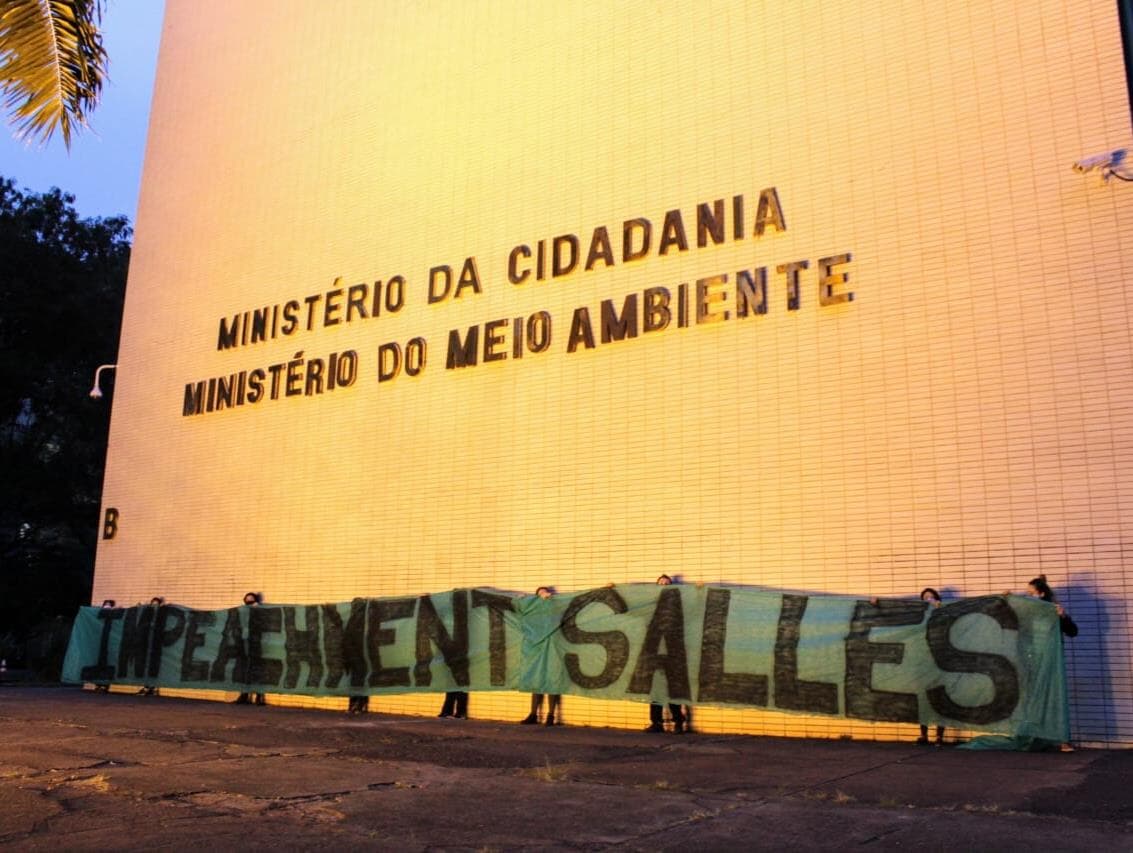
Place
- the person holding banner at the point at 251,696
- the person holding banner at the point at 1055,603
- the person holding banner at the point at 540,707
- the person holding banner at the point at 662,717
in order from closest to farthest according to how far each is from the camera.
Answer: the person holding banner at the point at 1055,603 → the person holding banner at the point at 662,717 → the person holding banner at the point at 540,707 → the person holding banner at the point at 251,696

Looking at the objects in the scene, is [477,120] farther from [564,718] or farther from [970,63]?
[564,718]

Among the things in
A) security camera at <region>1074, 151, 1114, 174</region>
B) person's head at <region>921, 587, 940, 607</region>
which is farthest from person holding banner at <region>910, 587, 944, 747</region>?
security camera at <region>1074, 151, 1114, 174</region>

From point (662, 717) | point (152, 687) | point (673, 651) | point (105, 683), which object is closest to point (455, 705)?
point (662, 717)

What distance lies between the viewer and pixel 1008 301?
1113 centimetres

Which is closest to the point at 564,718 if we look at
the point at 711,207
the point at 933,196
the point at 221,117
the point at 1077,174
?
the point at 711,207

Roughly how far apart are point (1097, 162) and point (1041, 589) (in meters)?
4.44

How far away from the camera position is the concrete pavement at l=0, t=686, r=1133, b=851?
239 inches

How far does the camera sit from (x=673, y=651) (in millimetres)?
12117

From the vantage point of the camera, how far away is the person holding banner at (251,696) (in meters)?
16.3

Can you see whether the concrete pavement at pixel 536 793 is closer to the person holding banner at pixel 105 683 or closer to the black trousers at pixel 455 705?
the black trousers at pixel 455 705

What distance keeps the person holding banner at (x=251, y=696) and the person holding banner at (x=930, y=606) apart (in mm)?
10161

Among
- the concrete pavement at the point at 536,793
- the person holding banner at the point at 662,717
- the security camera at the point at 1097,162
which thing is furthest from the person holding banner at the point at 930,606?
the security camera at the point at 1097,162

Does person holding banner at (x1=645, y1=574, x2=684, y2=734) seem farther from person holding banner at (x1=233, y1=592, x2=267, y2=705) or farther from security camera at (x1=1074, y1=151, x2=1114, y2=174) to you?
security camera at (x1=1074, y1=151, x2=1114, y2=174)

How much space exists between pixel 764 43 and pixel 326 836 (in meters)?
11.2
